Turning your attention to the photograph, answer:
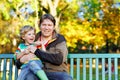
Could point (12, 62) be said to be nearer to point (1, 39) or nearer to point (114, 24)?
point (1, 39)

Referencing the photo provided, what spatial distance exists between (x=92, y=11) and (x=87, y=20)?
7.15 feet

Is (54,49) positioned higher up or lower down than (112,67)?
higher up

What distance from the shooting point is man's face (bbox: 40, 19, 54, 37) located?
210 inches

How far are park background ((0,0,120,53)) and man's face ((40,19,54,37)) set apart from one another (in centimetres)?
1717

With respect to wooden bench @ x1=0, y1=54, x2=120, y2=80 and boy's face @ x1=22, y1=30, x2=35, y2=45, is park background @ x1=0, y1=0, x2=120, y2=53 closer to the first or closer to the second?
wooden bench @ x1=0, y1=54, x2=120, y2=80

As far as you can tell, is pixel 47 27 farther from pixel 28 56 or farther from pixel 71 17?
pixel 71 17

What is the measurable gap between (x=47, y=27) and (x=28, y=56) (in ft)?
1.62

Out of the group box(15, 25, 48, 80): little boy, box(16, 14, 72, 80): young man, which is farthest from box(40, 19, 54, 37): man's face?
box(15, 25, 48, 80): little boy

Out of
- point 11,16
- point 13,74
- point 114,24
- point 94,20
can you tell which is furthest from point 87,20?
point 13,74

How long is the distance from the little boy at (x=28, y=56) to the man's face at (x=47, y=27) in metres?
0.16

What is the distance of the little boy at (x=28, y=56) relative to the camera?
16.8ft

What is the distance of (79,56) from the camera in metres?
6.09

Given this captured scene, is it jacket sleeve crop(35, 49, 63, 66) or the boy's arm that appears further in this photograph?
the boy's arm

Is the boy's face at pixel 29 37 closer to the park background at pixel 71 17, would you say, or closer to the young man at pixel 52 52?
the young man at pixel 52 52
